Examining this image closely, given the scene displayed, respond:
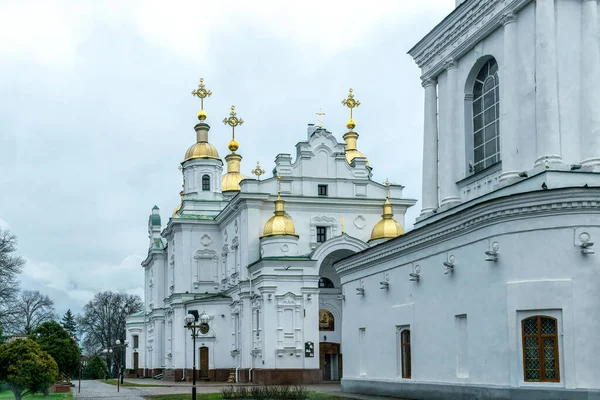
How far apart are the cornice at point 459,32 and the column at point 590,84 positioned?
1.69m

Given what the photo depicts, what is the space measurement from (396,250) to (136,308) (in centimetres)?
8646

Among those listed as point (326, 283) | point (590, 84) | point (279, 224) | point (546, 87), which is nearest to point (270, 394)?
point (546, 87)

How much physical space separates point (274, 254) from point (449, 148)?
71.1 feet

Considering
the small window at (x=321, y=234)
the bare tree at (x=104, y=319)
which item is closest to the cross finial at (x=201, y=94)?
the small window at (x=321, y=234)

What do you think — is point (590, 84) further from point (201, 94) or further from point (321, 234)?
point (201, 94)

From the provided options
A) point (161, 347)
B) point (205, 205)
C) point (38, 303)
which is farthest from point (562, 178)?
point (38, 303)

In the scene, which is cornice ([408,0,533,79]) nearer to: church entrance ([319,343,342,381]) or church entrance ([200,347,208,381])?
church entrance ([319,343,342,381])

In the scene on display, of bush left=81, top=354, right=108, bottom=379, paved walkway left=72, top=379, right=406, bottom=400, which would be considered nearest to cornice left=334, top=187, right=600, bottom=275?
paved walkway left=72, top=379, right=406, bottom=400

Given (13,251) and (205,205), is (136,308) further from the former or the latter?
(13,251)

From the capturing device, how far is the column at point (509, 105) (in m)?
22.9

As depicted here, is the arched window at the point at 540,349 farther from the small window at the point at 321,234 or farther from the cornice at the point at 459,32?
the small window at the point at 321,234

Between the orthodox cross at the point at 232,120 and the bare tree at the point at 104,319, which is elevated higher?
the orthodox cross at the point at 232,120

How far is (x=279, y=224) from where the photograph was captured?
47438mm

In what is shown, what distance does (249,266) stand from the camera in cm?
4878
